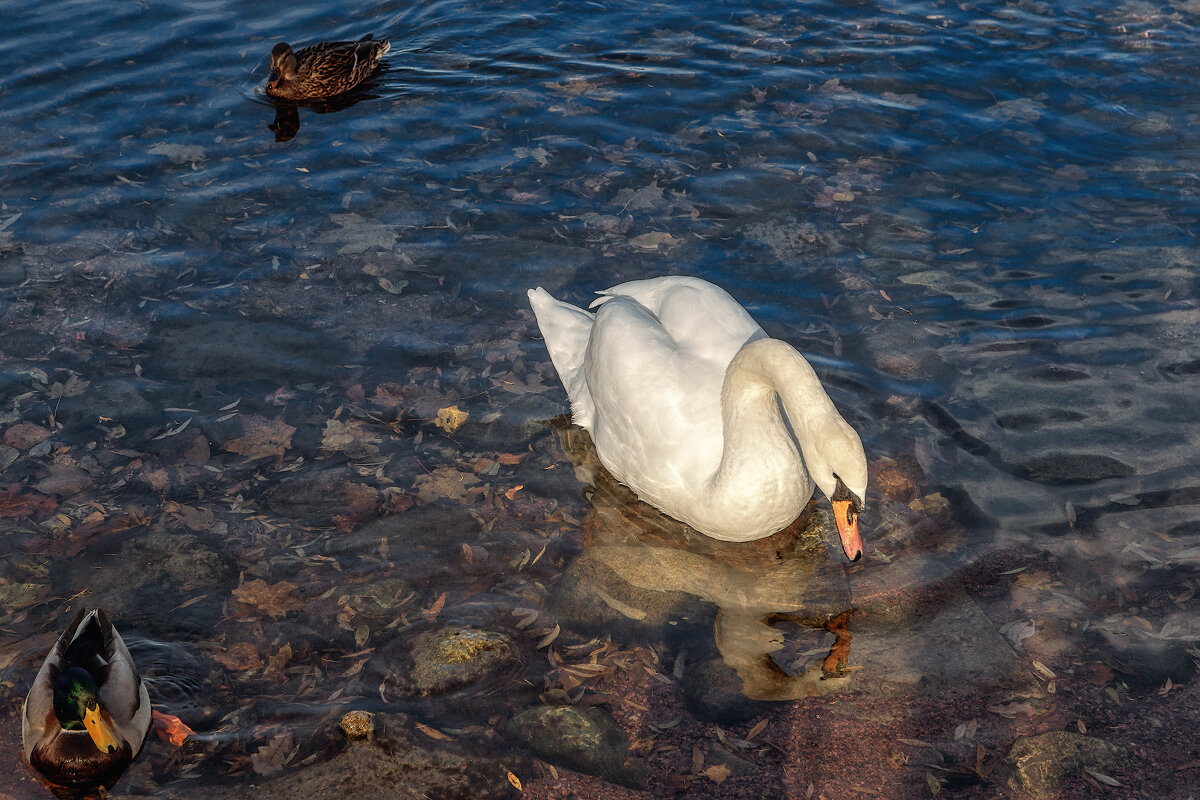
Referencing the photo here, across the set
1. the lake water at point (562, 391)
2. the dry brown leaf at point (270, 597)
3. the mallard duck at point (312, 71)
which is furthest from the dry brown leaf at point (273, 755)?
the mallard duck at point (312, 71)

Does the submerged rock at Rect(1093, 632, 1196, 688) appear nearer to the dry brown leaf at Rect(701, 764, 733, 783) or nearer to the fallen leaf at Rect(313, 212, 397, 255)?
the dry brown leaf at Rect(701, 764, 733, 783)

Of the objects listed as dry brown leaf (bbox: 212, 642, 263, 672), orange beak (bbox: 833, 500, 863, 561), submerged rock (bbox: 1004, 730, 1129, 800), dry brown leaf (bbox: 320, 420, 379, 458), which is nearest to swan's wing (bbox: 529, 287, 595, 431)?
dry brown leaf (bbox: 320, 420, 379, 458)

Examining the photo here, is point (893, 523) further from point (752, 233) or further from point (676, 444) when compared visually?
point (752, 233)

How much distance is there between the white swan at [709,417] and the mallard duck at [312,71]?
5.55 m

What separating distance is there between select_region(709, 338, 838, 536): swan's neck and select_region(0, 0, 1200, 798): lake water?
0.59 meters

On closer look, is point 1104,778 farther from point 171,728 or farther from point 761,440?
point 171,728

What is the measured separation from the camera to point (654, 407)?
21.1 ft

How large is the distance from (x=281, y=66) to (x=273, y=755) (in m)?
8.17

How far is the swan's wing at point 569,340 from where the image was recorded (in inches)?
293

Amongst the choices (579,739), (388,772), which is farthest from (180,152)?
(579,739)

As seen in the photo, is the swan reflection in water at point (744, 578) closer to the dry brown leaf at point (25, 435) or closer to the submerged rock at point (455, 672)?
the submerged rock at point (455, 672)

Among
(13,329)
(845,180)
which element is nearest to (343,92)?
(13,329)

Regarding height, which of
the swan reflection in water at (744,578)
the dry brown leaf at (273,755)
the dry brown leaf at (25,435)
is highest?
the dry brown leaf at (25,435)

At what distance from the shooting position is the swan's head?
5266 millimetres
